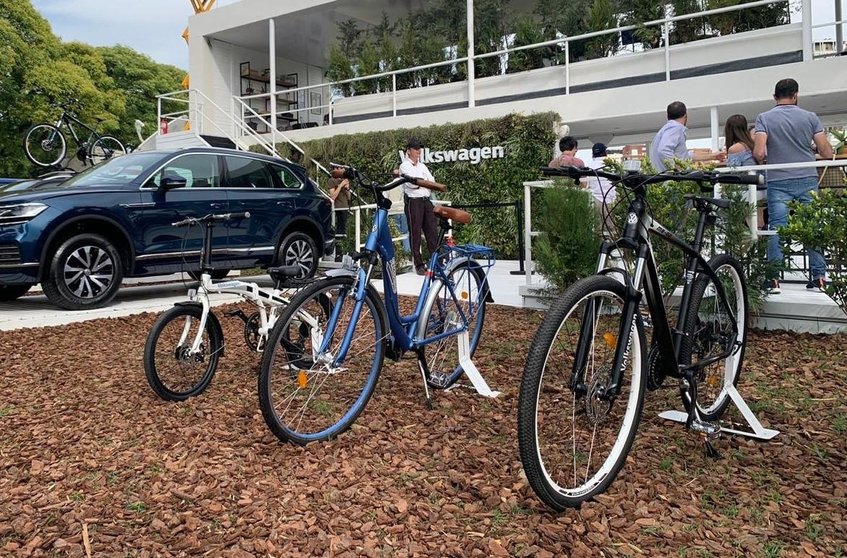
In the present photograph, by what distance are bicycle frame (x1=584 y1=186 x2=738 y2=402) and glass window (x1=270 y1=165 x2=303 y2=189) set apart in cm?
671

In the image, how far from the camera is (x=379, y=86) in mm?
17172

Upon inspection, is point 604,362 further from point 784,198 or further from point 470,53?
point 470,53

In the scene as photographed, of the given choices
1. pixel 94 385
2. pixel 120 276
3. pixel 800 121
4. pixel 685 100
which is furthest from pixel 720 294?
pixel 685 100

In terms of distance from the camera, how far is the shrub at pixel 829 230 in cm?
359

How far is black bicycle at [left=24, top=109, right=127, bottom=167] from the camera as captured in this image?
14680mm

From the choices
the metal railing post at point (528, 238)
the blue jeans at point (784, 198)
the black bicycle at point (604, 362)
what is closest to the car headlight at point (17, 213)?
the metal railing post at point (528, 238)

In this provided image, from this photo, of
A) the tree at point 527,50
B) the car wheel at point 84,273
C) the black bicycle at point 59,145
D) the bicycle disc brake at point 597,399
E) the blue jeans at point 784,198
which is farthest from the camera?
the black bicycle at point 59,145

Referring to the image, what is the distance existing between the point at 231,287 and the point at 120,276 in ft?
13.2

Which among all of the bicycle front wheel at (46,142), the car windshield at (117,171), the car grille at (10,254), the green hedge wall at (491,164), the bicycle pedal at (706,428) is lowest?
the bicycle pedal at (706,428)

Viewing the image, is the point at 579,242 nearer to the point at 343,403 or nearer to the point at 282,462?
the point at 343,403

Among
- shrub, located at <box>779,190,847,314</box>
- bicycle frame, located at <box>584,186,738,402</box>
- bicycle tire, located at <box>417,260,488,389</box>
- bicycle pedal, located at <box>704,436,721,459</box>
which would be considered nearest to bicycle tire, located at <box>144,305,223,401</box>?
bicycle tire, located at <box>417,260,488,389</box>

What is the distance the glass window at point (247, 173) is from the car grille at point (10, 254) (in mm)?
2549

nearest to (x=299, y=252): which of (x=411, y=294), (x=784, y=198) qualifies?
(x=411, y=294)

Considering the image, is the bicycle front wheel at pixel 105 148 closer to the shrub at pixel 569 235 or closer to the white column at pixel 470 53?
the white column at pixel 470 53
